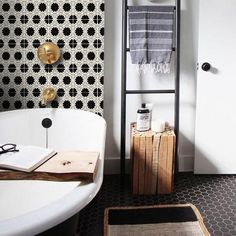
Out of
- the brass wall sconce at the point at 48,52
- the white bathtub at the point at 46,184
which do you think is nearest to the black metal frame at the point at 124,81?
the white bathtub at the point at 46,184

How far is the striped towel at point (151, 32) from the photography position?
2.13 metres

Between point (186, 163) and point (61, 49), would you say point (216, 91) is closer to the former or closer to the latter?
point (186, 163)

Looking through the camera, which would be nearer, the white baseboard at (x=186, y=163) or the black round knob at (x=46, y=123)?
the black round knob at (x=46, y=123)

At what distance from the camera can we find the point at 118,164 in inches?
98.3

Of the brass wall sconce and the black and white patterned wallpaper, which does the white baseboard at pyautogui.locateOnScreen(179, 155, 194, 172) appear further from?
the brass wall sconce

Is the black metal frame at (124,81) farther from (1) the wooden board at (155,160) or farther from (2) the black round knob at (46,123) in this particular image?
(2) the black round knob at (46,123)

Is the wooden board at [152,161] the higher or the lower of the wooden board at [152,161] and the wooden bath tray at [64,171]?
the lower

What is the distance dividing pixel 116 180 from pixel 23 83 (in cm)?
101

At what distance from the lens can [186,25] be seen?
2330 mm

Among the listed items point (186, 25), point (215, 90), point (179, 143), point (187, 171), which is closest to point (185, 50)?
point (186, 25)

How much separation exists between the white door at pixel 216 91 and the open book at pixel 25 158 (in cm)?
139

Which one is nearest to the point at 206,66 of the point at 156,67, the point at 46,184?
the point at 156,67

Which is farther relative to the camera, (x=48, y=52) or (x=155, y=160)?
(x=48, y=52)

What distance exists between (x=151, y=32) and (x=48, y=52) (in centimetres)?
74
